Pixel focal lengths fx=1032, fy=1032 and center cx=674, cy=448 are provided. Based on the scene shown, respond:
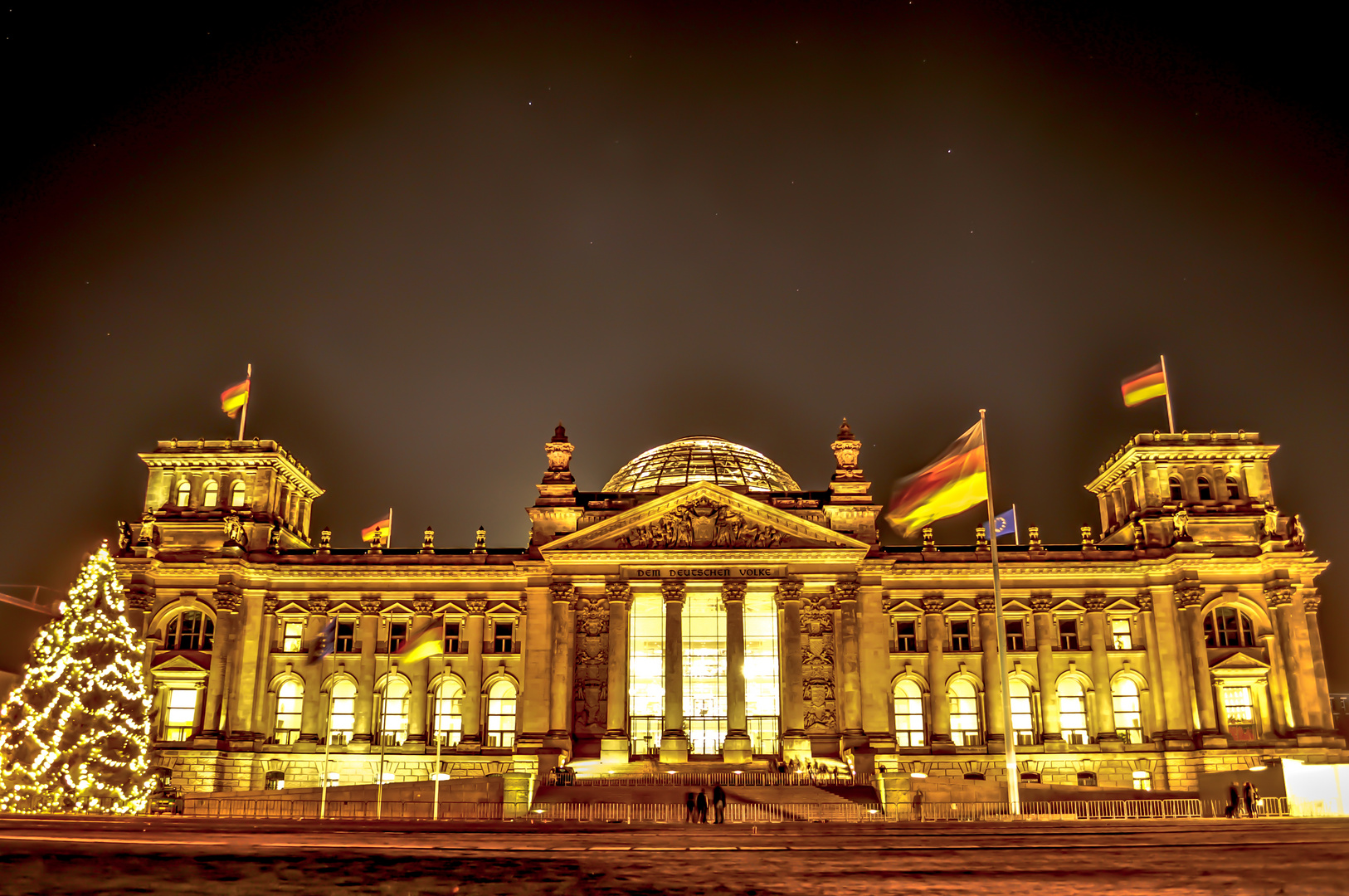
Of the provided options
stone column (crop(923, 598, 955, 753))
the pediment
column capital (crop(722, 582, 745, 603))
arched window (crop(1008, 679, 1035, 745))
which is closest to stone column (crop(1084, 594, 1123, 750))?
arched window (crop(1008, 679, 1035, 745))

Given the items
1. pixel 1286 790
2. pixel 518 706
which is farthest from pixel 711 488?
pixel 1286 790

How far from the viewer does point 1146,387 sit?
209ft

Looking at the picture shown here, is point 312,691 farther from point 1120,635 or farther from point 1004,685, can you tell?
point 1120,635

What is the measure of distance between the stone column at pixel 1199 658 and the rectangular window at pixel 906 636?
54.8 feet

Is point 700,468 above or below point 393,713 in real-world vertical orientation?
above

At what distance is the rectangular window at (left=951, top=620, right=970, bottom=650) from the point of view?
67750 millimetres

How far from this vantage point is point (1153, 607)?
67188 mm

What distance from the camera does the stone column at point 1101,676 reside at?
214 ft

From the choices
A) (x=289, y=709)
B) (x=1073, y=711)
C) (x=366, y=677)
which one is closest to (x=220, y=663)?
(x=289, y=709)

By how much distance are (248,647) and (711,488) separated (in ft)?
105

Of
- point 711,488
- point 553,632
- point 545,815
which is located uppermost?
point 711,488

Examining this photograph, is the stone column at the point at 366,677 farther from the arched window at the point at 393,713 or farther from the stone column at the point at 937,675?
the stone column at the point at 937,675

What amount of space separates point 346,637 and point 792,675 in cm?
3035

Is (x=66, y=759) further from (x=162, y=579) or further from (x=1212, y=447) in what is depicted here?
(x=1212, y=447)
